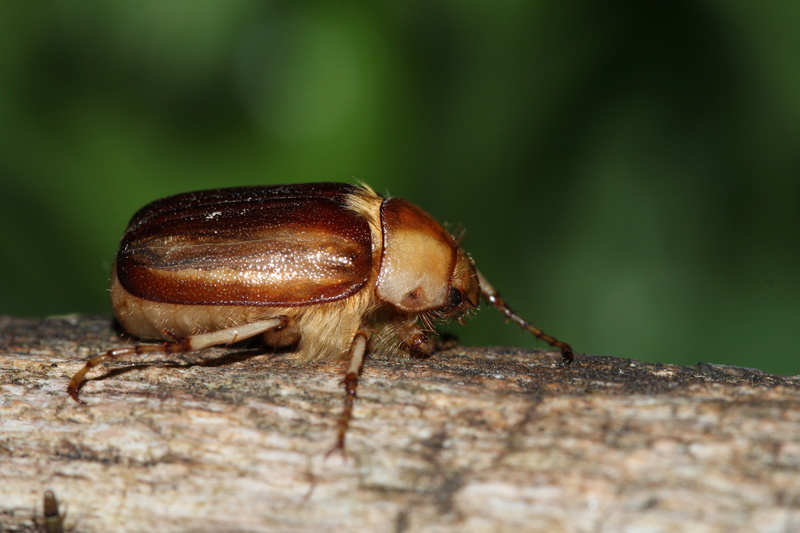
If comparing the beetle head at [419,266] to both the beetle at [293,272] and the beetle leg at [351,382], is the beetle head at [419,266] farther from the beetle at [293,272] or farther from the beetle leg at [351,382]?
the beetle leg at [351,382]

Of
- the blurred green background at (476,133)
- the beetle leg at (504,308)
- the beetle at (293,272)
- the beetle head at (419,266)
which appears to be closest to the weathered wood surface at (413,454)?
the beetle at (293,272)

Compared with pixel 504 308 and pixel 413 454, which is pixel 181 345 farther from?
pixel 504 308

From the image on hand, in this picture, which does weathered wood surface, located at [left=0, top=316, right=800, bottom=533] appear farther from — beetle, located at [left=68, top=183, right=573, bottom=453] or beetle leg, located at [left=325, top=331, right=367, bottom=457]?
beetle, located at [left=68, top=183, right=573, bottom=453]

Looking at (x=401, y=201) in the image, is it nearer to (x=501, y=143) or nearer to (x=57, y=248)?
(x=501, y=143)

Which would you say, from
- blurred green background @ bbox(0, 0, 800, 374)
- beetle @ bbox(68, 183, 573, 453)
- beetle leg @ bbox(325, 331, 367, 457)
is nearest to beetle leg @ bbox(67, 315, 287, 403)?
beetle @ bbox(68, 183, 573, 453)

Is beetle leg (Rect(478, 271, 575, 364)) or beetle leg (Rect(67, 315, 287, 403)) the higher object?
beetle leg (Rect(478, 271, 575, 364))

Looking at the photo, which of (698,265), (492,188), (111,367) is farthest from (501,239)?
(111,367)

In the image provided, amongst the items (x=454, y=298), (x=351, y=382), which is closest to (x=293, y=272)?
(x=351, y=382)
